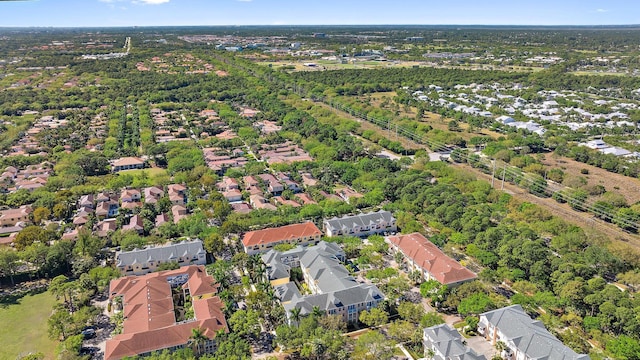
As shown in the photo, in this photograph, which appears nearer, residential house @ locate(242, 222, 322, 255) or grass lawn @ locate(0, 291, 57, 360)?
grass lawn @ locate(0, 291, 57, 360)

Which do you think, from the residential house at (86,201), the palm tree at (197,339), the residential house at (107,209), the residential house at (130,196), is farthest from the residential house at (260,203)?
the palm tree at (197,339)

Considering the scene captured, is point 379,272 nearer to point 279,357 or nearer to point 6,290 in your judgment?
point 279,357

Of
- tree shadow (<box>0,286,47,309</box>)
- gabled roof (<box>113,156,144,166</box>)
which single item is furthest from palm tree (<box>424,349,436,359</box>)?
gabled roof (<box>113,156,144,166</box>)

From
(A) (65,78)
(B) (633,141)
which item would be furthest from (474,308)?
(A) (65,78)

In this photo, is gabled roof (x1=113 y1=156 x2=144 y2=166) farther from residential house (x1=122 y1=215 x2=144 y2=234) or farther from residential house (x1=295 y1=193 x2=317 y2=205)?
residential house (x1=295 y1=193 x2=317 y2=205)

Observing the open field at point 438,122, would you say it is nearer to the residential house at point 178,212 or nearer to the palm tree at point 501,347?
the residential house at point 178,212

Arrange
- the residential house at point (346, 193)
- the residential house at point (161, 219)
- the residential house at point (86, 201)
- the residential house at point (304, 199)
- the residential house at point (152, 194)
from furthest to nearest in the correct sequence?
the residential house at point (346, 193) < the residential house at point (152, 194) < the residential house at point (304, 199) < the residential house at point (86, 201) < the residential house at point (161, 219)

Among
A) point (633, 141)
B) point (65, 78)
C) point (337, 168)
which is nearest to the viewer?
point (337, 168)
